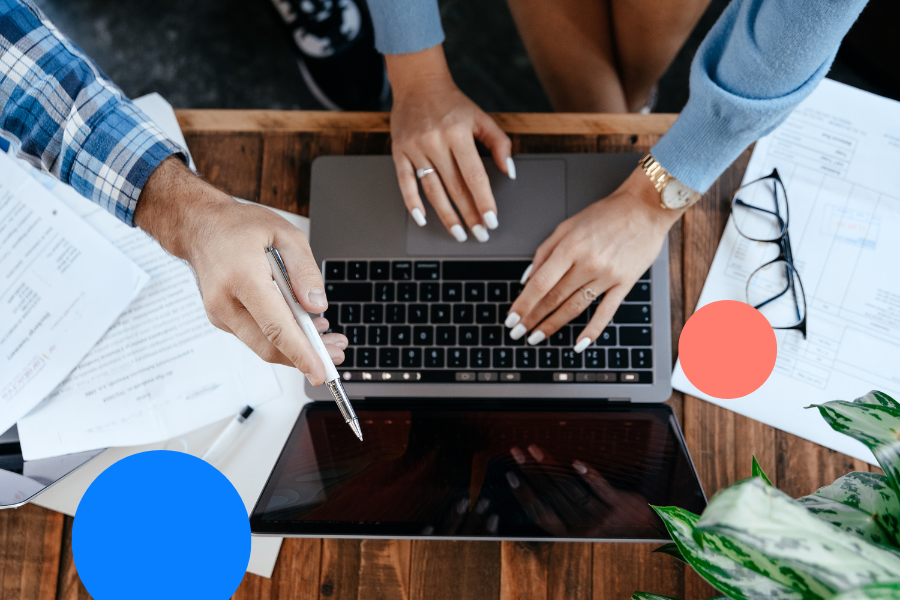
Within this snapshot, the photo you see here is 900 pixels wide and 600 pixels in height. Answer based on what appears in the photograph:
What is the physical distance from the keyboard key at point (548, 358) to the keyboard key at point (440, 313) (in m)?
0.13

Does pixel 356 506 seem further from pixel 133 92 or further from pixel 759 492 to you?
pixel 133 92

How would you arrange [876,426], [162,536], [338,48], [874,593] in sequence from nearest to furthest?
[874,593] < [876,426] < [162,536] < [338,48]

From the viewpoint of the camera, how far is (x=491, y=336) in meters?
0.68

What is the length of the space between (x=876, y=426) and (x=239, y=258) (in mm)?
573

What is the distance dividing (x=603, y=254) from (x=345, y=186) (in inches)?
14.3

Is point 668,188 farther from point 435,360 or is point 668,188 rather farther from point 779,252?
point 435,360

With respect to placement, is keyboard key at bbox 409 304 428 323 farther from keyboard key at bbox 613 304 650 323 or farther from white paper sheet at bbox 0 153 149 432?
white paper sheet at bbox 0 153 149 432

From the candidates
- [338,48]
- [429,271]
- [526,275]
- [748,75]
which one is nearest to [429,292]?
[429,271]

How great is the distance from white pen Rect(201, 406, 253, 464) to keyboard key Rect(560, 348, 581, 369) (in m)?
0.43

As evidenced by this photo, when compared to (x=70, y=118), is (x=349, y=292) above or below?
below

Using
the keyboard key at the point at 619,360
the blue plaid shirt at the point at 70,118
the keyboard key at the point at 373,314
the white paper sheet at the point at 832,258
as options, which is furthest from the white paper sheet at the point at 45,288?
the white paper sheet at the point at 832,258

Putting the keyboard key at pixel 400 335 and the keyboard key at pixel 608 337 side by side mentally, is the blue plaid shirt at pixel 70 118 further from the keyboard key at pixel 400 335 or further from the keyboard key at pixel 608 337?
the keyboard key at pixel 608 337

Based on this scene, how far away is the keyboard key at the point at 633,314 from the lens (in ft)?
2.20

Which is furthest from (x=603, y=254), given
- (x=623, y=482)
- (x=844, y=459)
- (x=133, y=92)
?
(x=133, y=92)
